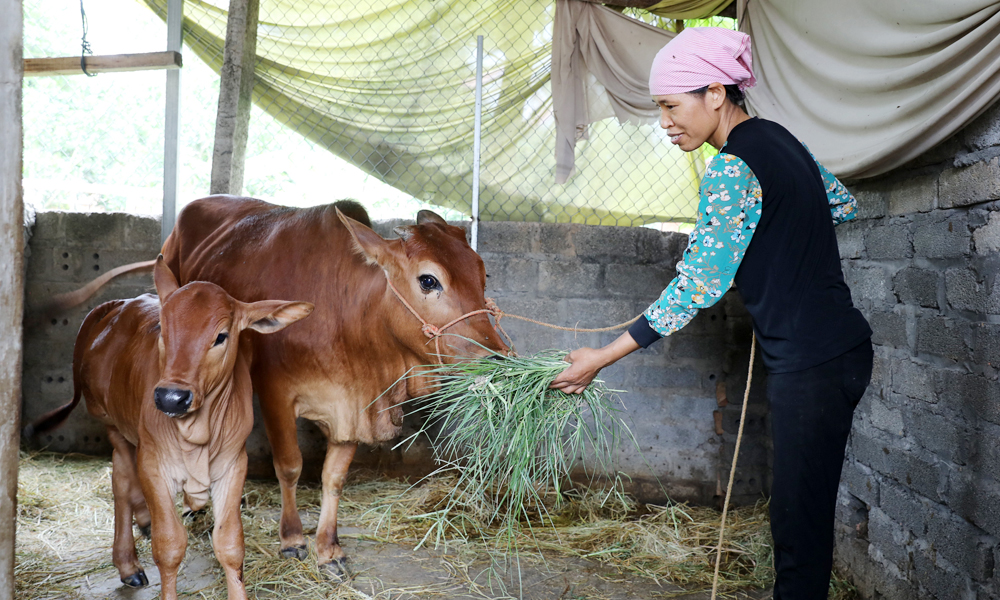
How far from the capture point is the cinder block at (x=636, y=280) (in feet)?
15.5

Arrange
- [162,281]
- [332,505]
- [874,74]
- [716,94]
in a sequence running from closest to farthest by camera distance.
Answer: [716,94]
[162,281]
[874,74]
[332,505]

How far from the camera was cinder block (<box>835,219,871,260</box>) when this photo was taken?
11.3 feet

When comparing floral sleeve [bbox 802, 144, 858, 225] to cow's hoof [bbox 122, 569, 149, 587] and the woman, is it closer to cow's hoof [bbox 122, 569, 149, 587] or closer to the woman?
the woman

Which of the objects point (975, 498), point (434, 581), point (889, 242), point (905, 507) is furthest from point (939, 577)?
point (434, 581)

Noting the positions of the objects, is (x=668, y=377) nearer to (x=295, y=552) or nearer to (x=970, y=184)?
(x=970, y=184)

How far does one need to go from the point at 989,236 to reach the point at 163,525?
3.21 metres

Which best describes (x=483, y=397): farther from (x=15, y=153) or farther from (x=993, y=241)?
(x=993, y=241)

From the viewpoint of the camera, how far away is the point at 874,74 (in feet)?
9.44

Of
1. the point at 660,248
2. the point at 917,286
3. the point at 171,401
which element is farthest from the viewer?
the point at 660,248

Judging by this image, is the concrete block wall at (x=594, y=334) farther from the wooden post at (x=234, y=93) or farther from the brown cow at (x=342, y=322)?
the brown cow at (x=342, y=322)

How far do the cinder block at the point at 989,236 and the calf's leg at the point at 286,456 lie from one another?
2.97 m

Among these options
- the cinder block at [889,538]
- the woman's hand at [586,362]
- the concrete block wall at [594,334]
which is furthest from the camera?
the concrete block wall at [594,334]

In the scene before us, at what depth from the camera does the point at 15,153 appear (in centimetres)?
193

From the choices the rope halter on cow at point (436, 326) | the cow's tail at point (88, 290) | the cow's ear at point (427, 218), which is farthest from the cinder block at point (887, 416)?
the cow's tail at point (88, 290)
